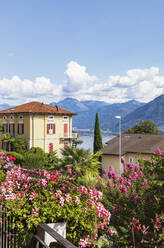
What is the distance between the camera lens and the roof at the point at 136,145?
129 ft

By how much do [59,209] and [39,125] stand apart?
4088 cm

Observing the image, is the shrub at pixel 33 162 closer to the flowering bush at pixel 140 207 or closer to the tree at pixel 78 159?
the tree at pixel 78 159

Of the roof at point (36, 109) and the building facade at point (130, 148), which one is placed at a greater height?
the roof at point (36, 109)

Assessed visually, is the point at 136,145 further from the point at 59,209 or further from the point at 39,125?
the point at 59,209

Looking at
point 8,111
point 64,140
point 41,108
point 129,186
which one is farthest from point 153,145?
point 129,186

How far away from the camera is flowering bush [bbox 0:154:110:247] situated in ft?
11.9

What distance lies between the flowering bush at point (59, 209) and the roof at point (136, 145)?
3445 centimetres

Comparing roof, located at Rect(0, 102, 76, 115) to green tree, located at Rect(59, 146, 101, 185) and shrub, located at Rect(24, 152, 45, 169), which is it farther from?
green tree, located at Rect(59, 146, 101, 185)

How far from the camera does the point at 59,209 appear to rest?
12.2 ft

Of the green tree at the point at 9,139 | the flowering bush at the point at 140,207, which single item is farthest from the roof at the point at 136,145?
the flowering bush at the point at 140,207

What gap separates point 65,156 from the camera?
23328 millimetres

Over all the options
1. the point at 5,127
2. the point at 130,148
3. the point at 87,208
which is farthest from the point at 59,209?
the point at 5,127

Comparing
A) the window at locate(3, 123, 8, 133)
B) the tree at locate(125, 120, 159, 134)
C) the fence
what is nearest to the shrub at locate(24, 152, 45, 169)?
the window at locate(3, 123, 8, 133)

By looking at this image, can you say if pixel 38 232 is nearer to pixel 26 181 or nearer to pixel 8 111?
pixel 26 181
